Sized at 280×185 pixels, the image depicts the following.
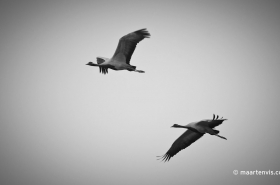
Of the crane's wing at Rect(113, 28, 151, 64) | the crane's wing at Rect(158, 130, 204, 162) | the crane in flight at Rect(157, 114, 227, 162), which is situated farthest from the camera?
the crane's wing at Rect(113, 28, 151, 64)

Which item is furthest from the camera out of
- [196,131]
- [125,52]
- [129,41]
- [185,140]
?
[125,52]

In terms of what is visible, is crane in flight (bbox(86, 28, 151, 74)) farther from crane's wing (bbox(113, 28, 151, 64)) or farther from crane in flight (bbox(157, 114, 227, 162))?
crane in flight (bbox(157, 114, 227, 162))

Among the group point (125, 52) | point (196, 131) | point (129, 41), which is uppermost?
point (129, 41)

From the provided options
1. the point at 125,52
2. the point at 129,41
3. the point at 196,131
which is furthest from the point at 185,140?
the point at 129,41

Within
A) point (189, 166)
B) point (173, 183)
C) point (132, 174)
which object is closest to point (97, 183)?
point (132, 174)

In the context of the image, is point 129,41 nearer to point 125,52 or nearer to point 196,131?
point 125,52

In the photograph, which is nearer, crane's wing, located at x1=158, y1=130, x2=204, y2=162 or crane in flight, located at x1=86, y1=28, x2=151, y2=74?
crane's wing, located at x1=158, y1=130, x2=204, y2=162

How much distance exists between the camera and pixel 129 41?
49.5ft

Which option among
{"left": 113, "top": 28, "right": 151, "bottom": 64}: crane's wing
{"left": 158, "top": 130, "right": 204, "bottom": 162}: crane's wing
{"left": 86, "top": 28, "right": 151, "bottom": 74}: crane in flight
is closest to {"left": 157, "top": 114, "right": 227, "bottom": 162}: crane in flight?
{"left": 158, "top": 130, "right": 204, "bottom": 162}: crane's wing

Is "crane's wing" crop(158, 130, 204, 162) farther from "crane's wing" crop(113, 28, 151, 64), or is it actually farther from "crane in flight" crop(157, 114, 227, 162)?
"crane's wing" crop(113, 28, 151, 64)

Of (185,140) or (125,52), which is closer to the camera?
(185,140)

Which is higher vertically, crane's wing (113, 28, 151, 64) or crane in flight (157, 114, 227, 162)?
crane's wing (113, 28, 151, 64)

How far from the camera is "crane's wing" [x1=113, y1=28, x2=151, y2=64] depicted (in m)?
14.9

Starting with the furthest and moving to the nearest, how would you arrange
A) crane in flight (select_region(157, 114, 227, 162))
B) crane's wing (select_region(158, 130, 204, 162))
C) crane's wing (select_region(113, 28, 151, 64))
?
crane's wing (select_region(113, 28, 151, 64)) → crane's wing (select_region(158, 130, 204, 162)) → crane in flight (select_region(157, 114, 227, 162))
